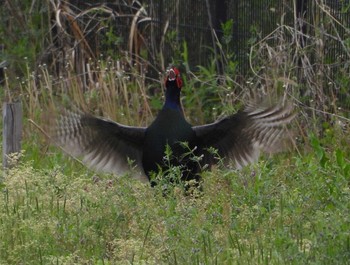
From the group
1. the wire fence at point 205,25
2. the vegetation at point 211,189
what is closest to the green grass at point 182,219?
the vegetation at point 211,189

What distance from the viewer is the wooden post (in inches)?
346

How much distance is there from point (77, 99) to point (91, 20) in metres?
2.16

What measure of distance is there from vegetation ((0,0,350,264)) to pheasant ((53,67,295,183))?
19 centimetres

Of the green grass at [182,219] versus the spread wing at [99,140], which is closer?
the green grass at [182,219]

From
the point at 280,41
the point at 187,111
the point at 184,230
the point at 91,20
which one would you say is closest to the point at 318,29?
the point at 280,41

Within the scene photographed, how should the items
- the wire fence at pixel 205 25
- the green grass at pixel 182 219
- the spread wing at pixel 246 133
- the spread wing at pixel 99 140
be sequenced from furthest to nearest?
1. the wire fence at pixel 205 25
2. the spread wing at pixel 99 140
3. the spread wing at pixel 246 133
4. the green grass at pixel 182 219

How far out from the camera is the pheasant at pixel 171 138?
324 inches

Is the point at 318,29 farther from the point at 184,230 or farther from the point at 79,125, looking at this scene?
the point at 184,230

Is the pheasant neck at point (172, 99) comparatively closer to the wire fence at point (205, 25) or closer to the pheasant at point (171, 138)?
the pheasant at point (171, 138)

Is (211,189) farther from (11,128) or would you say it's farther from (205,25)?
(205,25)

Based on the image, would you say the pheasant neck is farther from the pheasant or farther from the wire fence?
the wire fence

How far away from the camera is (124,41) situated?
12875mm

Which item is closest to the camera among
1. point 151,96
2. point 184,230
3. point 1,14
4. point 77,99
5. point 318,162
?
point 184,230

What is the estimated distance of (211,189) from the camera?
7543 mm
